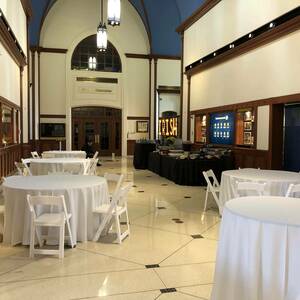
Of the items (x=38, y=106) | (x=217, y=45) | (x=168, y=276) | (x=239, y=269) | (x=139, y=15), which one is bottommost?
(x=168, y=276)

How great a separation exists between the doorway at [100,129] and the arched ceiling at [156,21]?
3873 millimetres

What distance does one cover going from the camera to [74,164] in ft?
→ 24.0

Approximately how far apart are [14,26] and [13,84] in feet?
5.35

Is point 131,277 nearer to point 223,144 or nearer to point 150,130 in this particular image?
point 223,144

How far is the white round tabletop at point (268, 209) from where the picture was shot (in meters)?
2.50

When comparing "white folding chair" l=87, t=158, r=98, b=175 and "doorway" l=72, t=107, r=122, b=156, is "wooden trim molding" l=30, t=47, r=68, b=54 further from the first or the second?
"white folding chair" l=87, t=158, r=98, b=175

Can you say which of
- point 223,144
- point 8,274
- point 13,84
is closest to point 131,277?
point 8,274

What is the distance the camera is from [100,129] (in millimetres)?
18500

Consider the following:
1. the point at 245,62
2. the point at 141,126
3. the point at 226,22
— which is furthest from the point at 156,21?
the point at 245,62

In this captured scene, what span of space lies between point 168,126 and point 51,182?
44.2 ft

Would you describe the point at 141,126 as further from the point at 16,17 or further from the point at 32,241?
the point at 32,241

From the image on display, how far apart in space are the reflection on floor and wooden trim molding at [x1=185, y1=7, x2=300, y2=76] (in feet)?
14.4

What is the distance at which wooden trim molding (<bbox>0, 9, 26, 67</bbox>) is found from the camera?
809 cm

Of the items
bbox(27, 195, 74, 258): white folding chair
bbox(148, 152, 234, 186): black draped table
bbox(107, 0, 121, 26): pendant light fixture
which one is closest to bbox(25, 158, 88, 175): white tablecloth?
bbox(148, 152, 234, 186): black draped table
